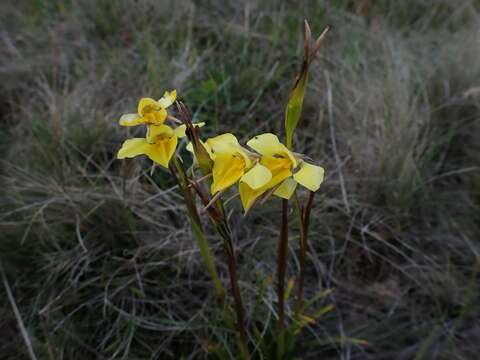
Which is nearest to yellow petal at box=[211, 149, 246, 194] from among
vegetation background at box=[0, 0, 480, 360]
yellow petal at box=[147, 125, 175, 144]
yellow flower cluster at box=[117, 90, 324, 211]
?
yellow flower cluster at box=[117, 90, 324, 211]

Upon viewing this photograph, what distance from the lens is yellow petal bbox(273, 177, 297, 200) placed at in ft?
2.38

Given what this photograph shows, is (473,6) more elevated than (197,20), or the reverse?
(473,6)

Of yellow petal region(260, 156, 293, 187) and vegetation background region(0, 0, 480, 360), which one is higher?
yellow petal region(260, 156, 293, 187)

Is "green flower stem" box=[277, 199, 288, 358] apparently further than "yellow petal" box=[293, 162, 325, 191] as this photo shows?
Yes

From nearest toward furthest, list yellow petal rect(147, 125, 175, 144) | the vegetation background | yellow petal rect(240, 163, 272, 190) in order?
1. yellow petal rect(240, 163, 272, 190)
2. yellow petal rect(147, 125, 175, 144)
3. the vegetation background

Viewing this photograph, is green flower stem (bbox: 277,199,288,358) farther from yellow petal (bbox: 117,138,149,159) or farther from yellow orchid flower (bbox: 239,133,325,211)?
yellow petal (bbox: 117,138,149,159)

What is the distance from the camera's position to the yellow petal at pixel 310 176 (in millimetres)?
690

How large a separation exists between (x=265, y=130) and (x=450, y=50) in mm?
1000

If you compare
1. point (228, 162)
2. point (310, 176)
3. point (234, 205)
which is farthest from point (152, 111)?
point (234, 205)

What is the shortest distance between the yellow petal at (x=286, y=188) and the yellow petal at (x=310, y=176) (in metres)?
0.02

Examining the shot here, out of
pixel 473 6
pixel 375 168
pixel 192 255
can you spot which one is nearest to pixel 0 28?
pixel 192 255

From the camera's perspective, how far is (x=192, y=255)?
139cm

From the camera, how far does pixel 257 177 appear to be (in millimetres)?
674

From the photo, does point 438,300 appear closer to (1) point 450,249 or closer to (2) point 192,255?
(1) point 450,249
